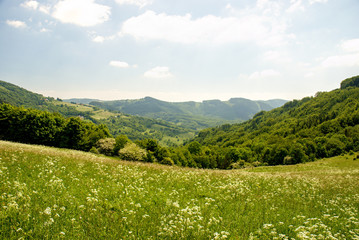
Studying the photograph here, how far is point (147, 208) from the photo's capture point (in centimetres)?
802

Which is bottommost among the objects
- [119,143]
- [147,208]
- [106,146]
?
[106,146]

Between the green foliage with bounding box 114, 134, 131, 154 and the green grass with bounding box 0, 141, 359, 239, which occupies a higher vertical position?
the green grass with bounding box 0, 141, 359, 239

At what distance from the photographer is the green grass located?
5.55 meters

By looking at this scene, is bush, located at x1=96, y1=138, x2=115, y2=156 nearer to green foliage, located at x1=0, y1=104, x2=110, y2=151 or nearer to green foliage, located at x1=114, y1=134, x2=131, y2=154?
green foliage, located at x1=114, y1=134, x2=131, y2=154

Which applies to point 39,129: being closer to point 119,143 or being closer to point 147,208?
point 119,143

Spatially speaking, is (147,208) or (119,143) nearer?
(147,208)

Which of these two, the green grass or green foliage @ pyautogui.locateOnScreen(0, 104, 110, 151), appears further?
green foliage @ pyautogui.locateOnScreen(0, 104, 110, 151)

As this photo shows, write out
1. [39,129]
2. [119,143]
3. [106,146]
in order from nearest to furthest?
[39,129] < [106,146] < [119,143]

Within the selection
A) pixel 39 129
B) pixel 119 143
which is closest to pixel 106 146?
pixel 119 143

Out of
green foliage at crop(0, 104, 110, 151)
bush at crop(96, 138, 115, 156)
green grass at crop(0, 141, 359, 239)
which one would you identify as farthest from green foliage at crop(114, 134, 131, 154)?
green grass at crop(0, 141, 359, 239)

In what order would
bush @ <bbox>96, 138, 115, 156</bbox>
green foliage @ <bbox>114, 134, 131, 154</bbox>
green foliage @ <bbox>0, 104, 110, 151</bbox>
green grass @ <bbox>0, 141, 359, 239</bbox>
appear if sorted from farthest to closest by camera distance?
1. green foliage @ <bbox>114, 134, 131, 154</bbox>
2. bush @ <bbox>96, 138, 115, 156</bbox>
3. green foliage @ <bbox>0, 104, 110, 151</bbox>
4. green grass @ <bbox>0, 141, 359, 239</bbox>

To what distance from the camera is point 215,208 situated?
29.0 feet

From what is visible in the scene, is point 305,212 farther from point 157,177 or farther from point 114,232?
point 114,232

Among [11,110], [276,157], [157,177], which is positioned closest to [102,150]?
[11,110]
